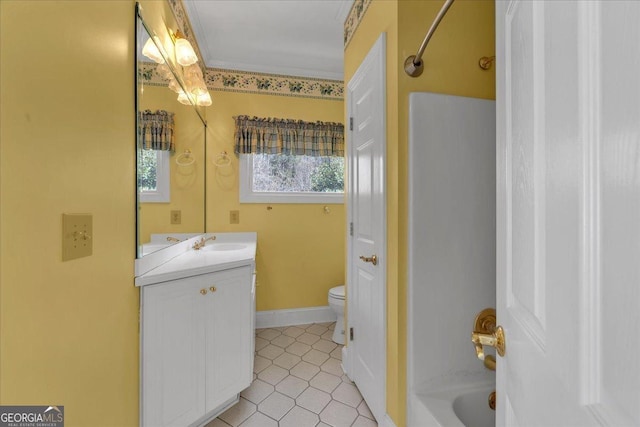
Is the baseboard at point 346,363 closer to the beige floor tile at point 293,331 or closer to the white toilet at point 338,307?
the white toilet at point 338,307

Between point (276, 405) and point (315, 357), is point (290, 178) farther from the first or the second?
point (276, 405)

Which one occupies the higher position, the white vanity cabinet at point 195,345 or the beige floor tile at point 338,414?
the white vanity cabinet at point 195,345

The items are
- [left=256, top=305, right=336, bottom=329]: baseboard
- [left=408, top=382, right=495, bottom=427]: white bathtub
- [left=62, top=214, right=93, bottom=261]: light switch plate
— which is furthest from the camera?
[left=256, top=305, right=336, bottom=329]: baseboard

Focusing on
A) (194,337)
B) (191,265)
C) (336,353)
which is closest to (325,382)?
(336,353)

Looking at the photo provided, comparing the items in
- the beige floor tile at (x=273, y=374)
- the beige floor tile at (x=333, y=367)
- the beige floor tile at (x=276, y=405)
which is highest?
the beige floor tile at (x=333, y=367)

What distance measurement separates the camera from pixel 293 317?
115 inches

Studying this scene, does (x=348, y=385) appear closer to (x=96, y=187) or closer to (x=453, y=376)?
(x=453, y=376)

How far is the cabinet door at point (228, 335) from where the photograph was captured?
4.98ft

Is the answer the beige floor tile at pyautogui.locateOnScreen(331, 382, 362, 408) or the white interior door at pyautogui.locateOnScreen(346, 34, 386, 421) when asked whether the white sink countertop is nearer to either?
the white interior door at pyautogui.locateOnScreen(346, 34, 386, 421)

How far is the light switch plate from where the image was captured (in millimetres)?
805

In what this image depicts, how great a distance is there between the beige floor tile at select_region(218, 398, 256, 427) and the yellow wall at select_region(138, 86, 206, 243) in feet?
3.69

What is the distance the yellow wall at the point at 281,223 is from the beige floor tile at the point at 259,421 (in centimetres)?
127

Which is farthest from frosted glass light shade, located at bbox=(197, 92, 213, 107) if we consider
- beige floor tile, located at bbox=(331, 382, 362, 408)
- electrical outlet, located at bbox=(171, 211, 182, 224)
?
beige floor tile, located at bbox=(331, 382, 362, 408)

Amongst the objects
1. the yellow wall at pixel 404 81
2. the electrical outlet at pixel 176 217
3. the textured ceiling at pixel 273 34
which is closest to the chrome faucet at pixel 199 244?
the electrical outlet at pixel 176 217
